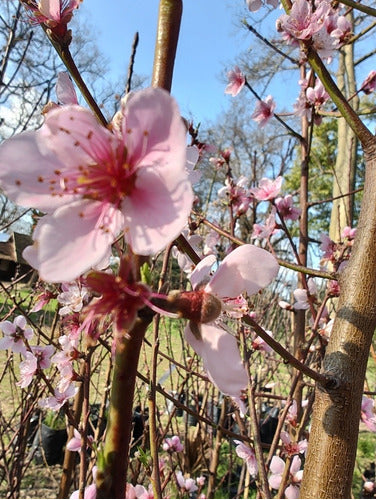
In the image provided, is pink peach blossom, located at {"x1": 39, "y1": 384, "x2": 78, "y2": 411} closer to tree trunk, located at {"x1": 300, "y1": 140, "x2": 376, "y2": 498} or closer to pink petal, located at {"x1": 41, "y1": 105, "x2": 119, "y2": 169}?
tree trunk, located at {"x1": 300, "y1": 140, "x2": 376, "y2": 498}

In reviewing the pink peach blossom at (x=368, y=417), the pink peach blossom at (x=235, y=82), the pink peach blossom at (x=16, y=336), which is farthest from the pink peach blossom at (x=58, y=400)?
the pink peach blossom at (x=235, y=82)

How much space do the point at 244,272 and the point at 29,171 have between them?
29 centimetres

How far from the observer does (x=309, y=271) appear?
0.91 meters

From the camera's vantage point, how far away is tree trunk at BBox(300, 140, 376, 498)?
0.70m

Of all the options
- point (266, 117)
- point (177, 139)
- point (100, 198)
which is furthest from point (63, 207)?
point (266, 117)

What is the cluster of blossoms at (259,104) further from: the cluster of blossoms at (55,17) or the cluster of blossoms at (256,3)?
the cluster of blossoms at (55,17)

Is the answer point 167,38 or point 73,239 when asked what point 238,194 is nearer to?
point 167,38

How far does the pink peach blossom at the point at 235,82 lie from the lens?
2400 millimetres

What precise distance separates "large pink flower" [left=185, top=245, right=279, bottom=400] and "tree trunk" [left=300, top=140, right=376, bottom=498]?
1.05 feet

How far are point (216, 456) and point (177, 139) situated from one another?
2.17 m

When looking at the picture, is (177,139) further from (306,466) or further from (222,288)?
(306,466)

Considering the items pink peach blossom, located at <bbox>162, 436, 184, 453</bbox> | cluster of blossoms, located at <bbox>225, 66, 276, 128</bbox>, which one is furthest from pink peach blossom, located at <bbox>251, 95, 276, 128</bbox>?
pink peach blossom, located at <bbox>162, 436, 184, 453</bbox>

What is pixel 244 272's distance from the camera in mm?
516

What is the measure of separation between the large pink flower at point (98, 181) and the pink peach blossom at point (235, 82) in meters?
2.11
